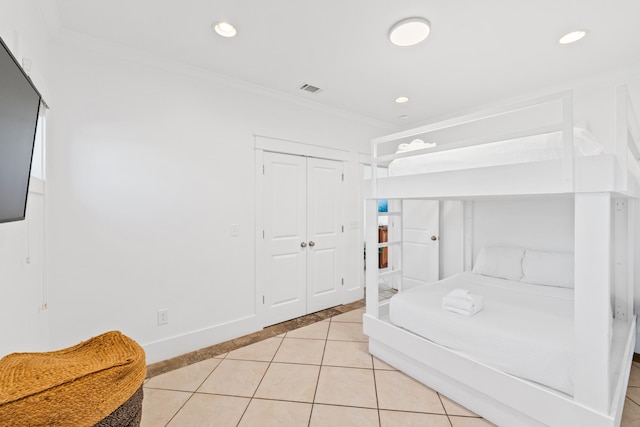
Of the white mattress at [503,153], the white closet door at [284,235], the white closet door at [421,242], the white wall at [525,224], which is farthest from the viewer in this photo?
the white closet door at [421,242]

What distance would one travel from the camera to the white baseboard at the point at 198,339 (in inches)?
91.9

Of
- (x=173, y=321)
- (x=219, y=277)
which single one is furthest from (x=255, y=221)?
(x=173, y=321)

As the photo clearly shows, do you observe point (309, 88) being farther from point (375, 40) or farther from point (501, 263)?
point (501, 263)

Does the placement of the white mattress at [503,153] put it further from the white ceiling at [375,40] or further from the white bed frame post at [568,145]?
the white ceiling at [375,40]

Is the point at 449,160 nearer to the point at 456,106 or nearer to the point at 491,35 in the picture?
the point at 491,35

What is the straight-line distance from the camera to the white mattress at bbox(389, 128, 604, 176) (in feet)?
4.87

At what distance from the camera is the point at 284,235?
314 cm

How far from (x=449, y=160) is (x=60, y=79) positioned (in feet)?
9.15

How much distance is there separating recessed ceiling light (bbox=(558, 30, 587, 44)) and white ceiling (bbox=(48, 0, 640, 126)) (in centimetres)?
5

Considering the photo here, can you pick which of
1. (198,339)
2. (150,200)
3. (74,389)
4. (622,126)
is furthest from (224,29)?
(198,339)

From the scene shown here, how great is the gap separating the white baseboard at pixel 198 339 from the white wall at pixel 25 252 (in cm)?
69

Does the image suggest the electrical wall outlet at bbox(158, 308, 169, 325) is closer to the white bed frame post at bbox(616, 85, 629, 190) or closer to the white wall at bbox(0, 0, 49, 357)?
the white wall at bbox(0, 0, 49, 357)

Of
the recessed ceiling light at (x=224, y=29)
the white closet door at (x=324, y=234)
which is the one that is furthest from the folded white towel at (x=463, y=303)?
the recessed ceiling light at (x=224, y=29)

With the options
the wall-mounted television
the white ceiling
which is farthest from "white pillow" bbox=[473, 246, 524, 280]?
the wall-mounted television
